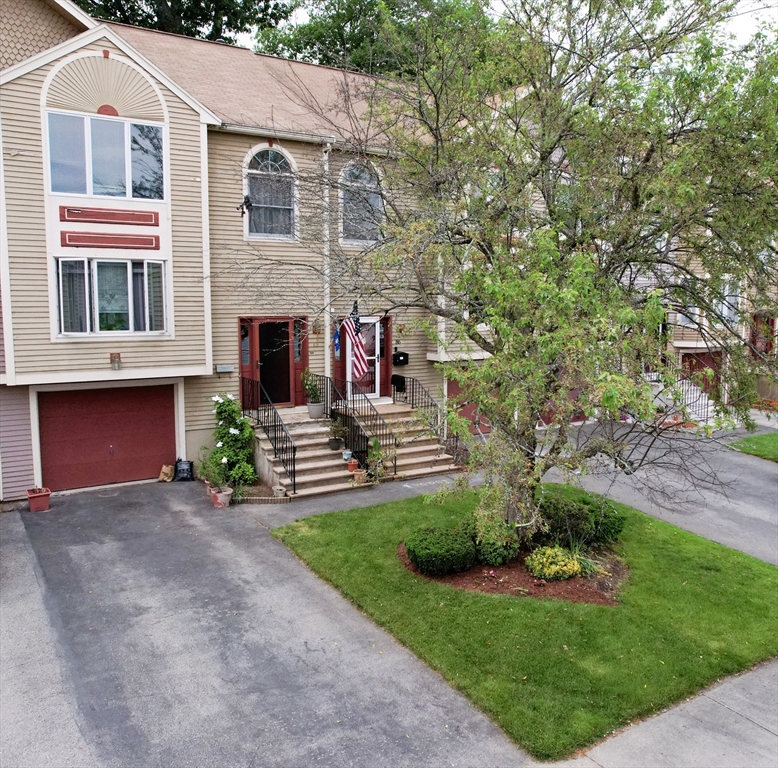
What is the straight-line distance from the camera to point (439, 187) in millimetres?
9820

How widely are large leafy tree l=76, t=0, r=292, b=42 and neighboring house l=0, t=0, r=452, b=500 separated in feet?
41.3

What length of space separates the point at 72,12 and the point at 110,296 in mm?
5431

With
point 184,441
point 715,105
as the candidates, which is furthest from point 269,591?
point 715,105

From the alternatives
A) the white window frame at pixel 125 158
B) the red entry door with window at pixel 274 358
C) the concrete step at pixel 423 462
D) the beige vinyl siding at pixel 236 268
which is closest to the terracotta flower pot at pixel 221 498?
the beige vinyl siding at pixel 236 268

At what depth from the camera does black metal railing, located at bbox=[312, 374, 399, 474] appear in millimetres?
13993

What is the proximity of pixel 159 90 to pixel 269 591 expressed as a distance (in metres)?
9.97

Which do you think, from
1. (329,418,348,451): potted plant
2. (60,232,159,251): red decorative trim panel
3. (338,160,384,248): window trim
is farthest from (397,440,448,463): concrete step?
(60,232,159,251): red decorative trim panel

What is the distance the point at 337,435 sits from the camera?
14.2 meters

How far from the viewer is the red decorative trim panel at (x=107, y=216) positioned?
39.4 ft

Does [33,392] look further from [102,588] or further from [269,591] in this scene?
[269,591]

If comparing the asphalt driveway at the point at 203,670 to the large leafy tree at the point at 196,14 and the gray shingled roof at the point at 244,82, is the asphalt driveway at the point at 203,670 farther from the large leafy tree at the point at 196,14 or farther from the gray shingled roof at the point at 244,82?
the large leafy tree at the point at 196,14

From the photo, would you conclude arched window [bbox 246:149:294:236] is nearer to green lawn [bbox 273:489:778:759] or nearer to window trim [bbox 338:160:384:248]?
window trim [bbox 338:160:384:248]

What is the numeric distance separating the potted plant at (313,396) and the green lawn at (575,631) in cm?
439

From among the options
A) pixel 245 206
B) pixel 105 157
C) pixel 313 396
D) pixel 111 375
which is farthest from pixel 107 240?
pixel 313 396
